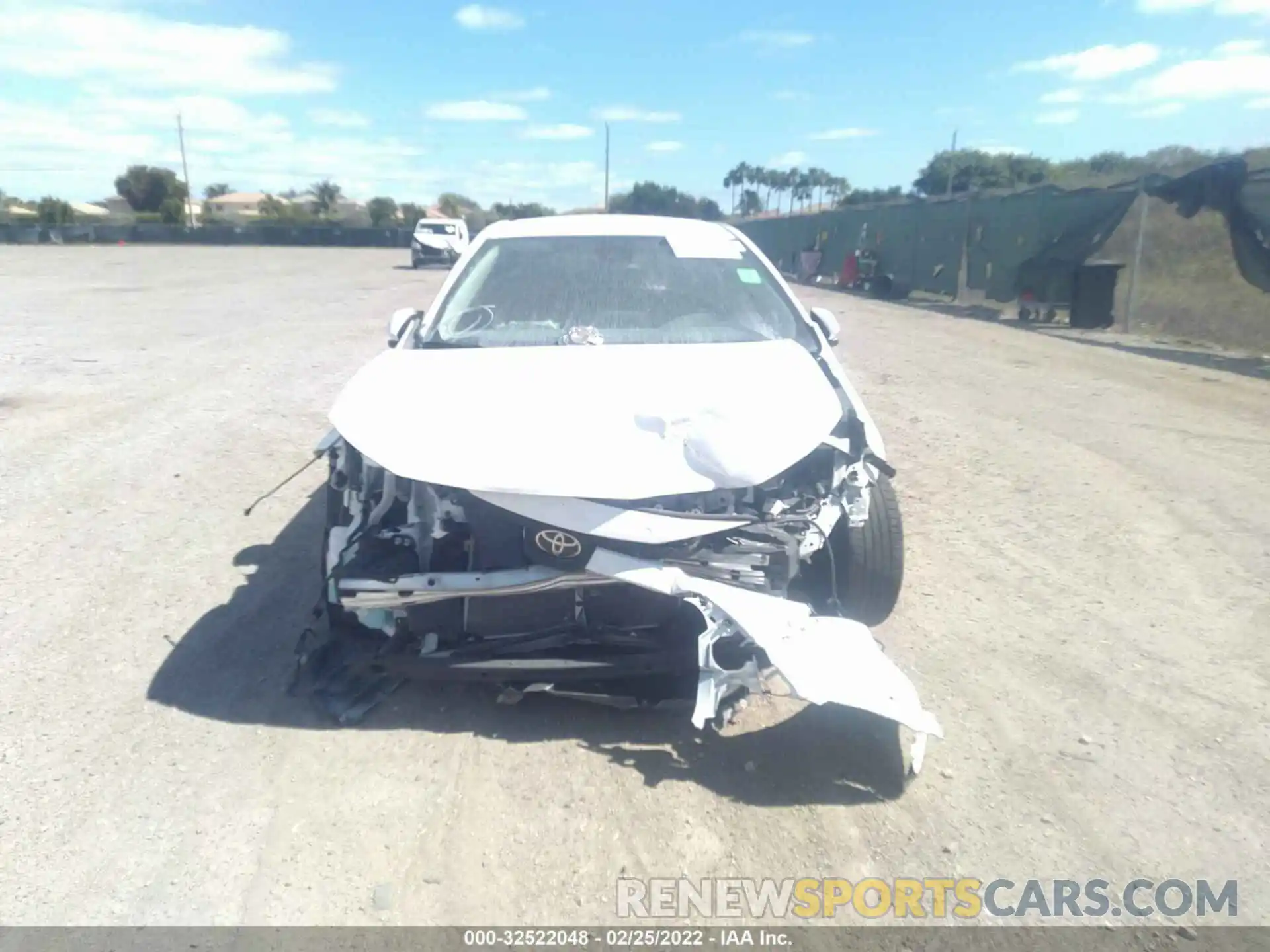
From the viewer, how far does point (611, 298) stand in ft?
15.8

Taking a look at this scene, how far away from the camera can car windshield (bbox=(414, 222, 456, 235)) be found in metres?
34.1

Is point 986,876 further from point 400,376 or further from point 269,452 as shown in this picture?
point 269,452

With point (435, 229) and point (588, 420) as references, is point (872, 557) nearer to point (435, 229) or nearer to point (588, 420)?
point (588, 420)

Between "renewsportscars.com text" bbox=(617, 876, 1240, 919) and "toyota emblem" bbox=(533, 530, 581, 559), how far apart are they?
103cm

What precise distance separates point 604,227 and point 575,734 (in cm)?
303

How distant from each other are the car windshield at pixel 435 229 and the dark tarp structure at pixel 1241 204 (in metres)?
25.4

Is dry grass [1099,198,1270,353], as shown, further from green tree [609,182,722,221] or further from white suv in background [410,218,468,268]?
white suv in background [410,218,468,268]

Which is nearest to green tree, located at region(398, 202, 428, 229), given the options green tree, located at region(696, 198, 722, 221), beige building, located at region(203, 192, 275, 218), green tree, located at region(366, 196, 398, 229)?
green tree, located at region(366, 196, 398, 229)

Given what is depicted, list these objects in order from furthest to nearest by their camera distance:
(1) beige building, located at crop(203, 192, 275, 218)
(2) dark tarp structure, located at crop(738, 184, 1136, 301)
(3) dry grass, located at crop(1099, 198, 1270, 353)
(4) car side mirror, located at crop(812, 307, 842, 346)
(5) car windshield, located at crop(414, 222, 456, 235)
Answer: (1) beige building, located at crop(203, 192, 275, 218) < (5) car windshield, located at crop(414, 222, 456, 235) < (2) dark tarp structure, located at crop(738, 184, 1136, 301) < (3) dry grass, located at crop(1099, 198, 1270, 353) < (4) car side mirror, located at crop(812, 307, 842, 346)

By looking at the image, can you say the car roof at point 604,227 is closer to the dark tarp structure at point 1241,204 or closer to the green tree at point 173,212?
the dark tarp structure at point 1241,204

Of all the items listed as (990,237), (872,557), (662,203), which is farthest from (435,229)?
(872,557)

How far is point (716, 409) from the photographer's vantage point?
11.6 ft

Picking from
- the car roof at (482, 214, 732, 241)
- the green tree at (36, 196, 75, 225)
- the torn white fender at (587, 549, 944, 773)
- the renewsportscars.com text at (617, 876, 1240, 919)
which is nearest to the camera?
the renewsportscars.com text at (617, 876, 1240, 919)

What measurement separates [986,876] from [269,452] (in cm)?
566
